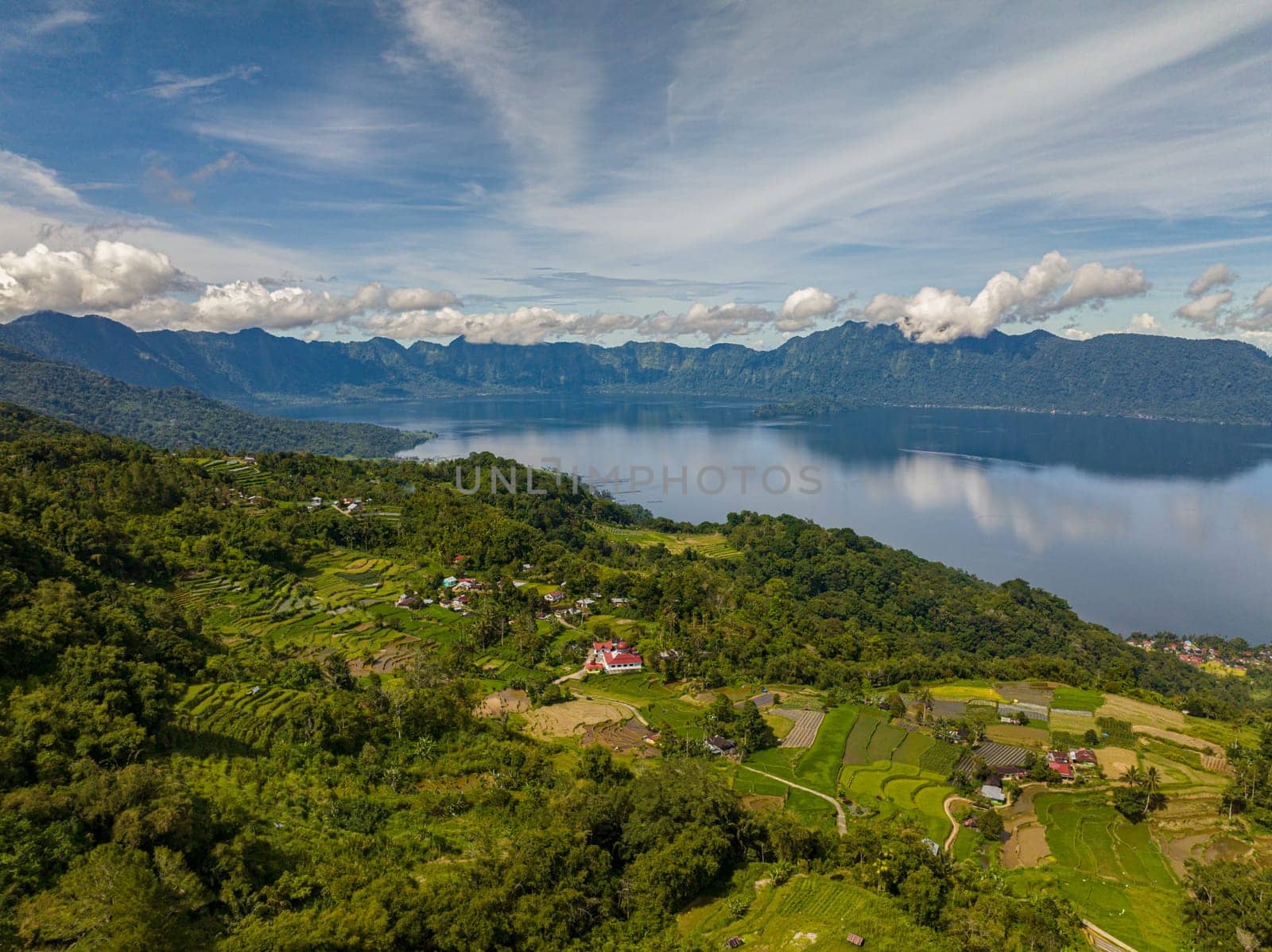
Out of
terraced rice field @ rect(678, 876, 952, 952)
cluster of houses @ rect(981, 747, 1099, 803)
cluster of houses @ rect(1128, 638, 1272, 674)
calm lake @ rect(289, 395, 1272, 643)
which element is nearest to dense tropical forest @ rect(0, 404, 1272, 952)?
terraced rice field @ rect(678, 876, 952, 952)

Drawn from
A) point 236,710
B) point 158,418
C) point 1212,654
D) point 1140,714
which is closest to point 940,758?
point 1140,714

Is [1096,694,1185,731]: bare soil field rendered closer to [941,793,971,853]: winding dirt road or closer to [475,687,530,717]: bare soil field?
[941,793,971,853]: winding dirt road

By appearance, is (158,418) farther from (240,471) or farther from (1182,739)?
(1182,739)

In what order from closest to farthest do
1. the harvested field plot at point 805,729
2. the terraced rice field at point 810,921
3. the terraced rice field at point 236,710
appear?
1. the terraced rice field at point 810,921
2. the terraced rice field at point 236,710
3. the harvested field plot at point 805,729

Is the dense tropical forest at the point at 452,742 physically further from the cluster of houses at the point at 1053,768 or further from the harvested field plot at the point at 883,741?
the cluster of houses at the point at 1053,768

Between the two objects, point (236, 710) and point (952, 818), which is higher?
point (236, 710)

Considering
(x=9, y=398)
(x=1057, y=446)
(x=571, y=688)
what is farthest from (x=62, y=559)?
(x=1057, y=446)

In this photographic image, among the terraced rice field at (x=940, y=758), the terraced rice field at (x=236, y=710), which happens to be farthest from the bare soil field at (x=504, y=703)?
the terraced rice field at (x=940, y=758)
